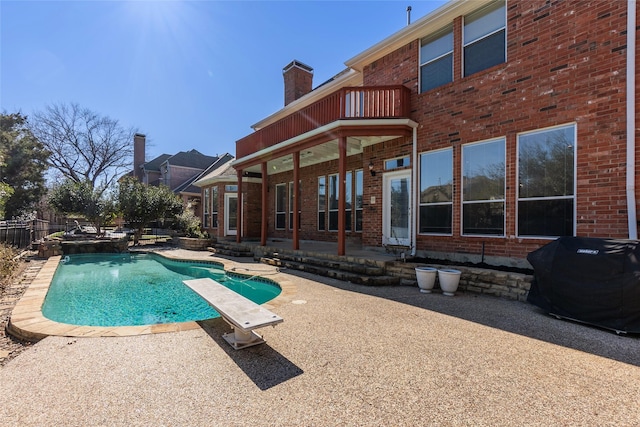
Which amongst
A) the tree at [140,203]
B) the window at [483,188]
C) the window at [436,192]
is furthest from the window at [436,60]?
the tree at [140,203]

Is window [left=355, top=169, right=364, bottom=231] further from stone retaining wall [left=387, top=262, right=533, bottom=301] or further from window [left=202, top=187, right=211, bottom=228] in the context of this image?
window [left=202, top=187, right=211, bottom=228]

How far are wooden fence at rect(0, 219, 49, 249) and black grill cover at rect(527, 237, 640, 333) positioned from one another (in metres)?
15.0

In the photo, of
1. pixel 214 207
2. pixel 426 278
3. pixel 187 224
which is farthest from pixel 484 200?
pixel 187 224

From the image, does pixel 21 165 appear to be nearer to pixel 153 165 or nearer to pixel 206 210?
pixel 153 165

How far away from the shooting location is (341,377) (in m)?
2.65

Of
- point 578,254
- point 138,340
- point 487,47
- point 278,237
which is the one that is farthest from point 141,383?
point 278,237

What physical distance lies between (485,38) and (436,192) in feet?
11.8

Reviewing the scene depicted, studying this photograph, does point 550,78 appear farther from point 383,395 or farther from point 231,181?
point 231,181

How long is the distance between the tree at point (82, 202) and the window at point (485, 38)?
16526 mm

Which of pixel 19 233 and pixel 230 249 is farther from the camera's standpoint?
pixel 230 249

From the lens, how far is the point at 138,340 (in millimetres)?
3469

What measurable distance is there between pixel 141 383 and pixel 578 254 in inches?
214

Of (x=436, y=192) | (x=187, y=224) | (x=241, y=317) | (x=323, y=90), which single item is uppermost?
(x=323, y=90)

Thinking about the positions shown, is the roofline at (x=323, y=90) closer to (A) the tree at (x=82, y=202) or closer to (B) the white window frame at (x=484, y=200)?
(B) the white window frame at (x=484, y=200)
